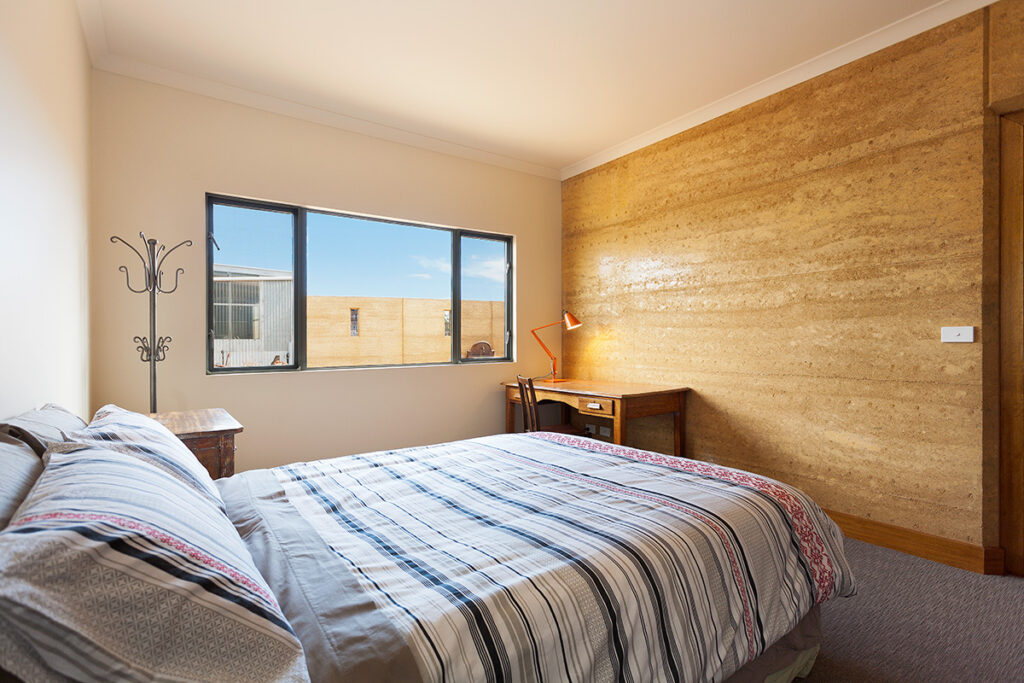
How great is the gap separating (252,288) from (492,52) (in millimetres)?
2156

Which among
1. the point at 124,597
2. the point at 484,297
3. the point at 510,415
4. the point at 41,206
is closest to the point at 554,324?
the point at 484,297

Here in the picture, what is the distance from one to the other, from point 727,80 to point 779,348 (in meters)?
1.73

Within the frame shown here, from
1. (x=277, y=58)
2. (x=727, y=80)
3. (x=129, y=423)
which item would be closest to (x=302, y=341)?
(x=277, y=58)

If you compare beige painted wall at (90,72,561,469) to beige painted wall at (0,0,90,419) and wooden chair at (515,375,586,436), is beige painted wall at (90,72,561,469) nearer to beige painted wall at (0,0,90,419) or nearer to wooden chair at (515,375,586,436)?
beige painted wall at (0,0,90,419)

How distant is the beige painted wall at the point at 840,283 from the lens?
2.52m

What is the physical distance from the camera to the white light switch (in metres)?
2.47

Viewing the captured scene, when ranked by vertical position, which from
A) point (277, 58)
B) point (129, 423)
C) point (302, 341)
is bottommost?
point (129, 423)

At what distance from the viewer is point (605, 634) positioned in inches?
42.3

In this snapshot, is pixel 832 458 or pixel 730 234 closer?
pixel 832 458

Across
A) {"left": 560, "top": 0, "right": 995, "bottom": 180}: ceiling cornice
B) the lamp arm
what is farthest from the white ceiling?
the lamp arm

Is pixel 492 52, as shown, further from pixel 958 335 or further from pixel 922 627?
pixel 922 627

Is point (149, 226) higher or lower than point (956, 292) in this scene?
higher

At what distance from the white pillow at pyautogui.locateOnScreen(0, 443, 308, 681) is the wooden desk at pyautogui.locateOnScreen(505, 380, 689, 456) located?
113 inches

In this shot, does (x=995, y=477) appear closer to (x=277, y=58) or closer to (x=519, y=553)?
(x=519, y=553)
